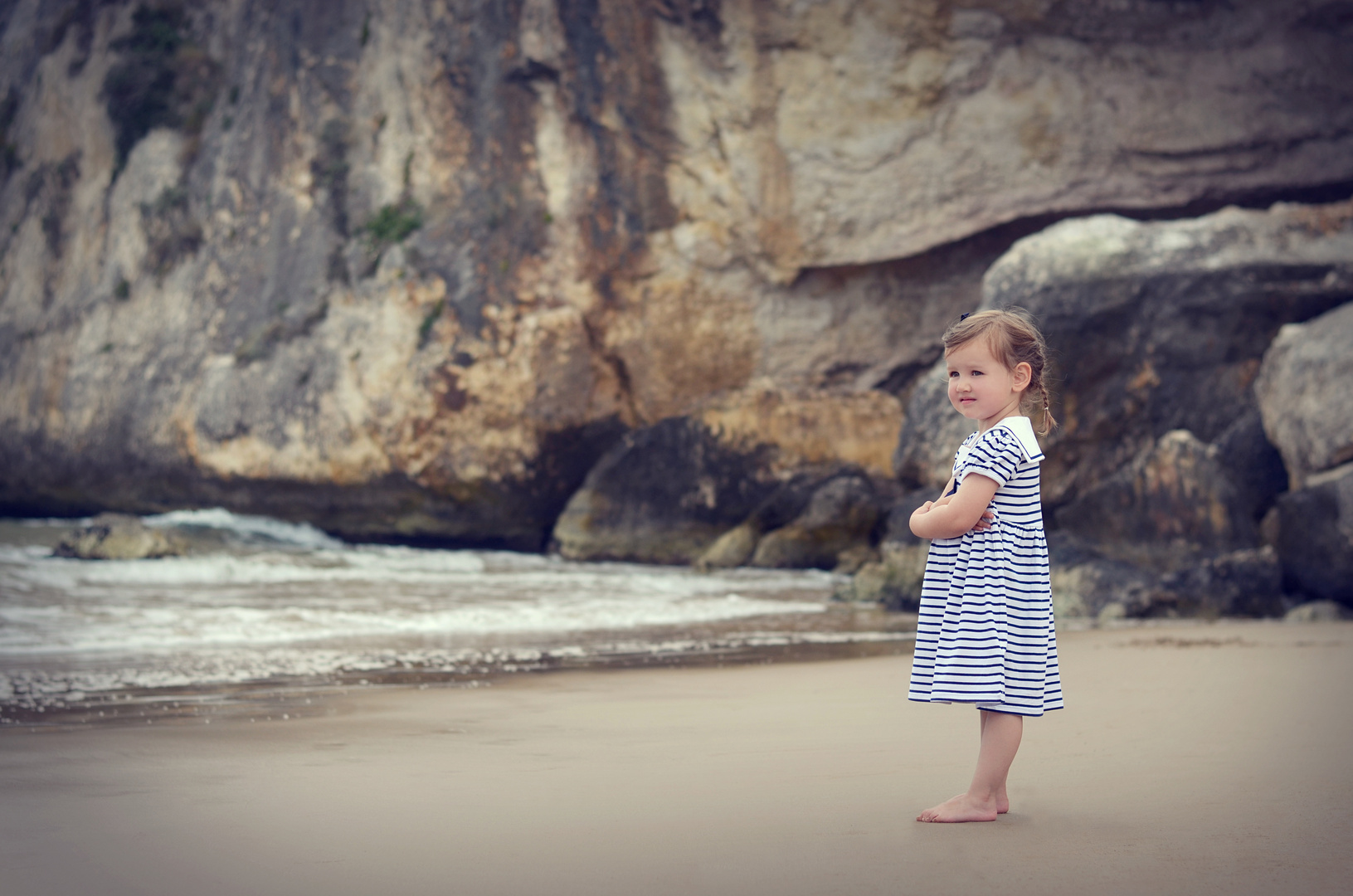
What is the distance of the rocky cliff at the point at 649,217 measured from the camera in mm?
11930

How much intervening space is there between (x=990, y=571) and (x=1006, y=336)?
1.65 feet

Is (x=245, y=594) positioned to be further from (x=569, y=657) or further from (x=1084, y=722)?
(x=1084, y=722)

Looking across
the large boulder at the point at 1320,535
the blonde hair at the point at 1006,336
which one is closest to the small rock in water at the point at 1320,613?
the large boulder at the point at 1320,535

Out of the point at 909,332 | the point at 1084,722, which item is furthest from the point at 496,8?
the point at 1084,722

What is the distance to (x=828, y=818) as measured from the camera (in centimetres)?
238

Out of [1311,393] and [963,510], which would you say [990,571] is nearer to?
[963,510]

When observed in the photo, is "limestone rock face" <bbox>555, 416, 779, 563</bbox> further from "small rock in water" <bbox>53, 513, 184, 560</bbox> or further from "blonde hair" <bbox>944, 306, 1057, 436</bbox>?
"blonde hair" <bbox>944, 306, 1057, 436</bbox>

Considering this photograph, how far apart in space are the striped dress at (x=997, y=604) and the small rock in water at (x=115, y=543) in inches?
405

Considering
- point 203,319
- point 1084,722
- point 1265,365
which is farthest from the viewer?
point 203,319

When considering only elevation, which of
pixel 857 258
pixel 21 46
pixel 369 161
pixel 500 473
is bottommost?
pixel 500 473

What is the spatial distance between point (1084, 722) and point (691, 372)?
10.1 meters

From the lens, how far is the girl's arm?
2.50 m

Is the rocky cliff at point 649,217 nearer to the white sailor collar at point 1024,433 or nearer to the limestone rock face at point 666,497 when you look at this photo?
the limestone rock face at point 666,497

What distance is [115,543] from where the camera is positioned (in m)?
11.3
